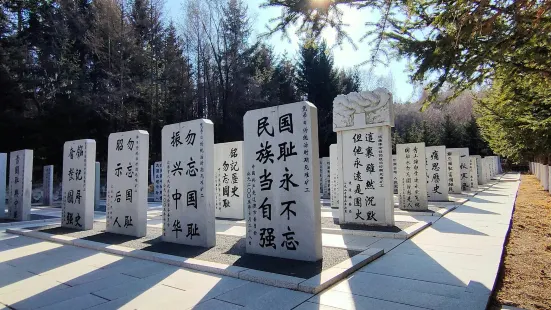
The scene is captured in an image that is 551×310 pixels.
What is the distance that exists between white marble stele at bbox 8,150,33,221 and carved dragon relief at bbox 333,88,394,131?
875cm

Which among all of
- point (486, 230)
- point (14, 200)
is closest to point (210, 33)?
point (14, 200)

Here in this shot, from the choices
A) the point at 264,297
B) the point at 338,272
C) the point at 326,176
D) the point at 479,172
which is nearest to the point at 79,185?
the point at 264,297

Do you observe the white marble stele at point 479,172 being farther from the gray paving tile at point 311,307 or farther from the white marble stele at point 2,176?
the white marble stele at point 2,176

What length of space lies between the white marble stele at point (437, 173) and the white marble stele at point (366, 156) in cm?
564

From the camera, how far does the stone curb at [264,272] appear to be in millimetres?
3657

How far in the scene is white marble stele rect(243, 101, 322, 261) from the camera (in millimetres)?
4648

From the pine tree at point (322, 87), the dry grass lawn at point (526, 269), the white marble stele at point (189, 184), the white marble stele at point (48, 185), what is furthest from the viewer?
the pine tree at point (322, 87)

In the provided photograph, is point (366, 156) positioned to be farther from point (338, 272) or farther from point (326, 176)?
point (326, 176)

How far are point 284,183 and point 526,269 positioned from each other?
3.34 metres

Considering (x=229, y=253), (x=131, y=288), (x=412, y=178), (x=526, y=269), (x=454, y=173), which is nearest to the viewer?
(x=131, y=288)

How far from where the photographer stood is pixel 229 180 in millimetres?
9539

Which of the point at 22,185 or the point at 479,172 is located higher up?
the point at 479,172

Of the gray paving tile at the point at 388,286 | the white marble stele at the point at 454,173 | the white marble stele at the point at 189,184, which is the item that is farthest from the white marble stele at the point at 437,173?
the gray paving tile at the point at 388,286

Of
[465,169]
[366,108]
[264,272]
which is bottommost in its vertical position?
[264,272]
